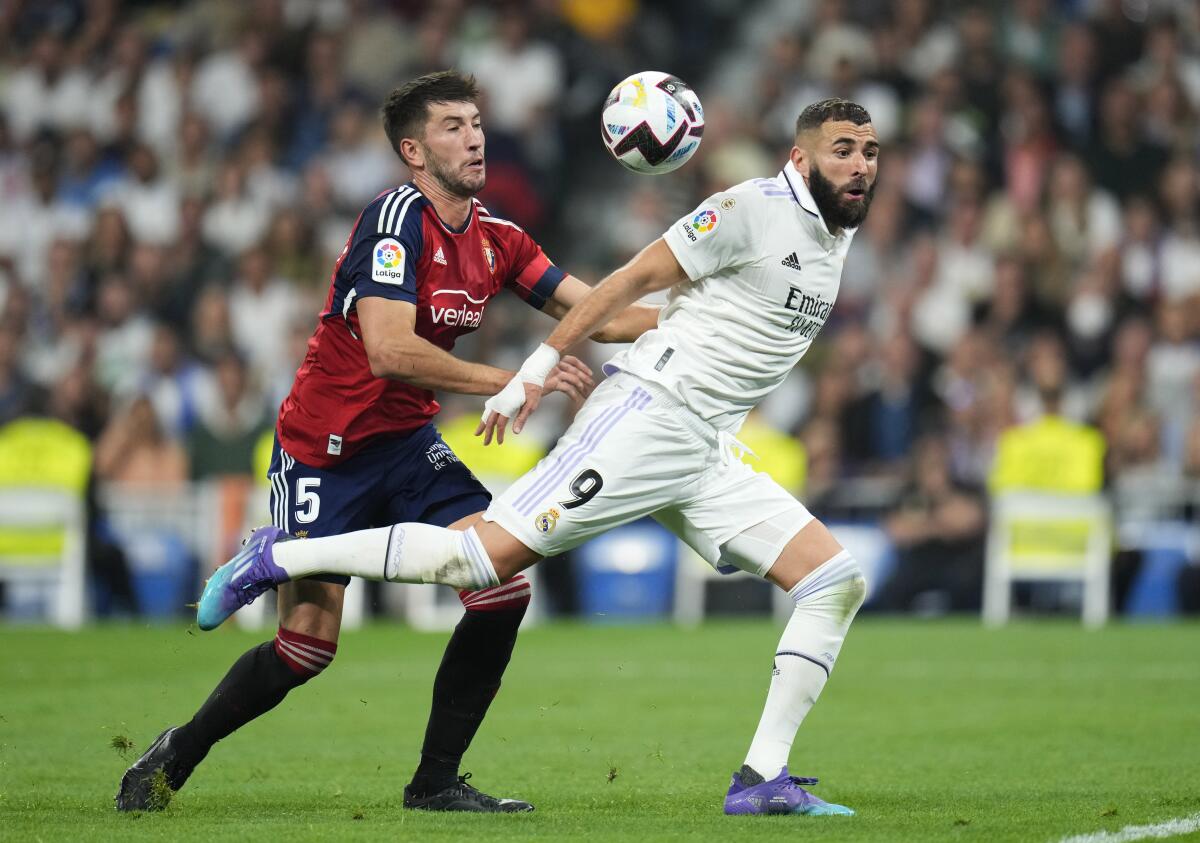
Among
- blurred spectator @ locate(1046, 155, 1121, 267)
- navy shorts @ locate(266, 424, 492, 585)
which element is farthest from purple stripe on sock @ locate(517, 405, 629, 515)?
blurred spectator @ locate(1046, 155, 1121, 267)

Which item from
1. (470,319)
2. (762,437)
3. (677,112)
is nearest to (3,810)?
(470,319)

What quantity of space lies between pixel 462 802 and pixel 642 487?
141cm

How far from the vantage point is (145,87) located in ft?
67.2

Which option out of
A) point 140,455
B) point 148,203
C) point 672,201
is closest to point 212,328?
point 140,455

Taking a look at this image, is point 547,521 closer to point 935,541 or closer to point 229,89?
point 935,541

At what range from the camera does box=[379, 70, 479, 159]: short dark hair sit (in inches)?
277

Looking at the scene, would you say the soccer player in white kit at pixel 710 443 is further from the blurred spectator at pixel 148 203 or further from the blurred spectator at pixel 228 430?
the blurred spectator at pixel 148 203

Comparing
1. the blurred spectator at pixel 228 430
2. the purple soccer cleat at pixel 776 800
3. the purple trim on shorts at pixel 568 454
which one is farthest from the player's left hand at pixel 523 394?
the blurred spectator at pixel 228 430

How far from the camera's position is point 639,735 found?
9.53 metres

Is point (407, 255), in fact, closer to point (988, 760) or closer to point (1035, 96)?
point (988, 760)

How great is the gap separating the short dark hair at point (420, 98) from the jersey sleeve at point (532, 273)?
60 cm

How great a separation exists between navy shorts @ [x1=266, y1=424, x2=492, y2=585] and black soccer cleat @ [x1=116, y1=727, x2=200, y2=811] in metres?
0.90

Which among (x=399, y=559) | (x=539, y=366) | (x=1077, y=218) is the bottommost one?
(x=399, y=559)

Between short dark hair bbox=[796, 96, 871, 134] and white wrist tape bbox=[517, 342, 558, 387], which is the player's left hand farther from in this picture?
short dark hair bbox=[796, 96, 871, 134]
